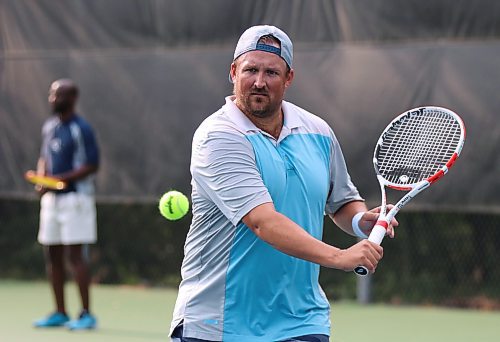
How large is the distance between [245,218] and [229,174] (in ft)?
0.43

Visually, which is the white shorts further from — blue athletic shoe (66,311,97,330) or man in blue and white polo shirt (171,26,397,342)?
man in blue and white polo shirt (171,26,397,342)

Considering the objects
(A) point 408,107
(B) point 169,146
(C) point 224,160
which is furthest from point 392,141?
(B) point 169,146

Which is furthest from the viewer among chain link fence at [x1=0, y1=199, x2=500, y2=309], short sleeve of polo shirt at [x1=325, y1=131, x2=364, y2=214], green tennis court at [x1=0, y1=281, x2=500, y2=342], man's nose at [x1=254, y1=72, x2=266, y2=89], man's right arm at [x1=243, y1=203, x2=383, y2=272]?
chain link fence at [x1=0, y1=199, x2=500, y2=309]

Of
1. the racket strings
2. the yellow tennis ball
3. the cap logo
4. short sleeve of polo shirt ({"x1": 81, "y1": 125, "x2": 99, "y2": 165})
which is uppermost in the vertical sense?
short sleeve of polo shirt ({"x1": 81, "y1": 125, "x2": 99, "y2": 165})

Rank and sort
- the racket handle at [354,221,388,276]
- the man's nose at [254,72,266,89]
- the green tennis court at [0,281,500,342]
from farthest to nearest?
1. the green tennis court at [0,281,500,342]
2. the man's nose at [254,72,266,89]
3. the racket handle at [354,221,388,276]

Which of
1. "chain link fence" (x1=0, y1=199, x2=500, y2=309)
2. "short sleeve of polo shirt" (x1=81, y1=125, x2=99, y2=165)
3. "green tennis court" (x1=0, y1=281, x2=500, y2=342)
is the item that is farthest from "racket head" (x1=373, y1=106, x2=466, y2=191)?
"chain link fence" (x1=0, y1=199, x2=500, y2=309)

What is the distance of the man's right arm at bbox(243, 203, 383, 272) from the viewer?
2.94 metres

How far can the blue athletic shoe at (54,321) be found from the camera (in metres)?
6.87

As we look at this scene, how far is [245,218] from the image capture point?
122 inches

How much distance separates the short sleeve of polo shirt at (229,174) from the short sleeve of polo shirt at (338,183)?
362 millimetres

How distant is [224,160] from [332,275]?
5.37 meters

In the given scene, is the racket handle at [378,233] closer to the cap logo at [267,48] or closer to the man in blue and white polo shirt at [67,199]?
the cap logo at [267,48]

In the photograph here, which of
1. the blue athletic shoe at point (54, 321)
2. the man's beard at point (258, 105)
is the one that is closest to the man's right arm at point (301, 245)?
the man's beard at point (258, 105)

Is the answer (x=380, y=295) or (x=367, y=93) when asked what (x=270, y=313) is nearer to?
(x=367, y=93)
